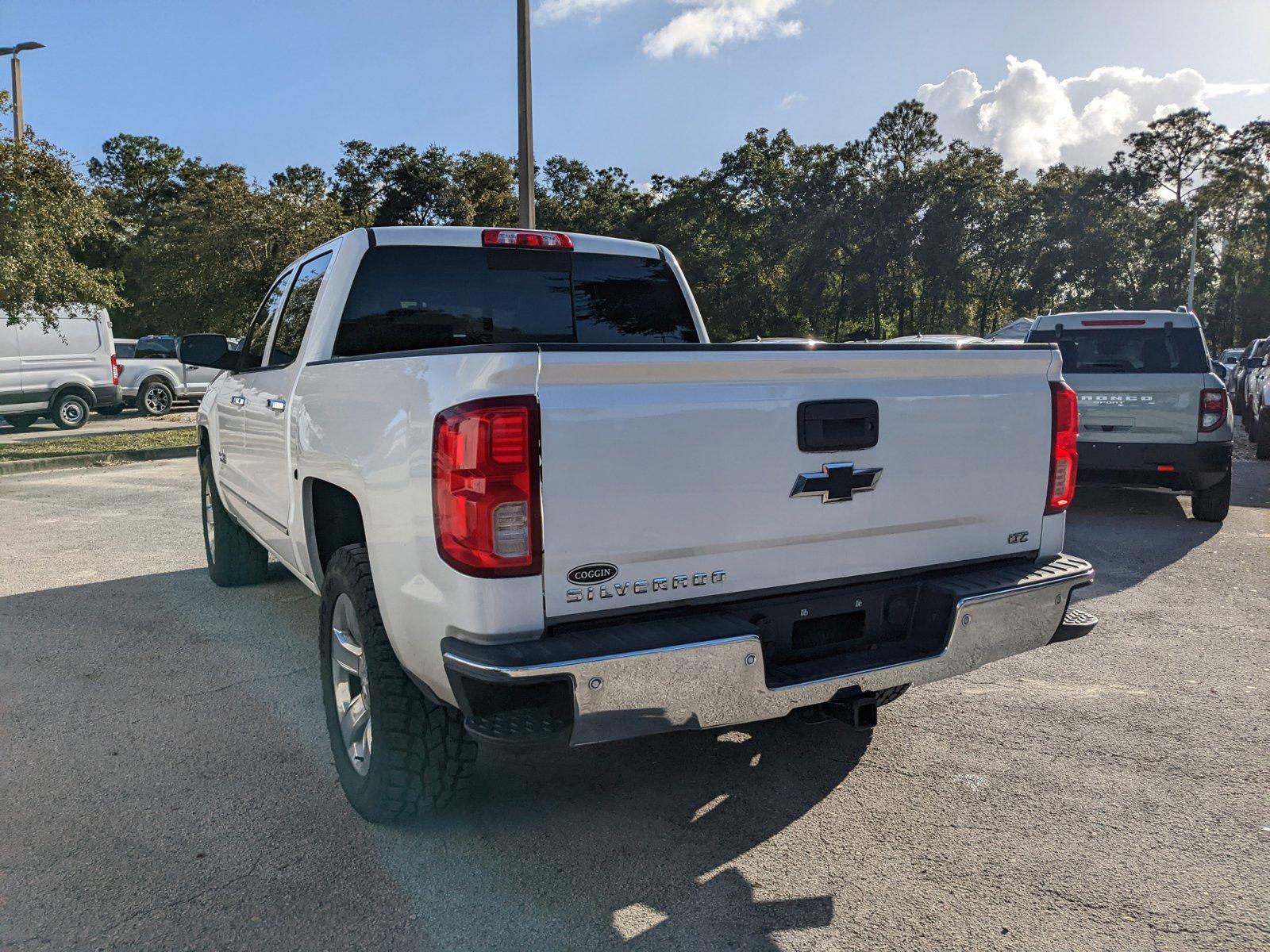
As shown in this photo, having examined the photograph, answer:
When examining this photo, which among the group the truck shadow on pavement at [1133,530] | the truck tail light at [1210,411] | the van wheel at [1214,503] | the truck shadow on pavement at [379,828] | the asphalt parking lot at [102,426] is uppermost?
the truck tail light at [1210,411]

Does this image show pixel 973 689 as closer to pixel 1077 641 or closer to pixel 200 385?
pixel 1077 641

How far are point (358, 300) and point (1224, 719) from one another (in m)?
4.04

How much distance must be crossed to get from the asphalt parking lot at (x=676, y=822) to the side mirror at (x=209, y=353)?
1.48 metres

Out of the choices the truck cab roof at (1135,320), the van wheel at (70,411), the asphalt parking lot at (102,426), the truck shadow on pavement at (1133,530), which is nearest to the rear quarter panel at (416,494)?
the truck shadow on pavement at (1133,530)

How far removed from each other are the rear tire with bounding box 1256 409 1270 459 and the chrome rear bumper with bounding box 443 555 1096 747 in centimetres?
1242

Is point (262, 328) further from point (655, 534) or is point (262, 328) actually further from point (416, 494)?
point (655, 534)

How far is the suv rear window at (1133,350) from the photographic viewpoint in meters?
8.91

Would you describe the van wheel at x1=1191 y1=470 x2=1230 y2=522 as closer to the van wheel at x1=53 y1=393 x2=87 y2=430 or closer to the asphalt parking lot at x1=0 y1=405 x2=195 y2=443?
the asphalt parking lot at x1=0 y1=405 x2=195 y2=443

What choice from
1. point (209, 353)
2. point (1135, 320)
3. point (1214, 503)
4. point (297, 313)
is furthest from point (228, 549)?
point (1214, 503)

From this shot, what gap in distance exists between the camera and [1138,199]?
53312 mm

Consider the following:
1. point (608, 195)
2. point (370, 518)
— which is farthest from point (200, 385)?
point (608, 195)

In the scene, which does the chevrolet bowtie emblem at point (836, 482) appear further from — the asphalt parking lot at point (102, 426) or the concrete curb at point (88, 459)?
the asphalt parking lot at point (102, 426)

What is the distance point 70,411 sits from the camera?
18.3 meters

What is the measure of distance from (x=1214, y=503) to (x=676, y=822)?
7.43 meters
